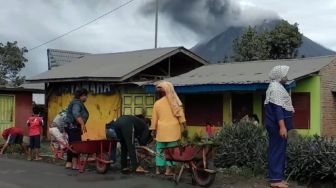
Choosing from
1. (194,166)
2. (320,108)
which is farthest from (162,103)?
(320,108)

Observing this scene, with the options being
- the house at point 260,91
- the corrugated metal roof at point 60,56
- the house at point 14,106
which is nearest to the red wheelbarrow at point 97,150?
the house at point 260,91

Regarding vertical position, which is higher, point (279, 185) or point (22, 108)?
point (22, 108)

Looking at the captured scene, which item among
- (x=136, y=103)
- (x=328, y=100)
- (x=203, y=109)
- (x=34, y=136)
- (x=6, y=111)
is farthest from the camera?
(x=6, y=111)

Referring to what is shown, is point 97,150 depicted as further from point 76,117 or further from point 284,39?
point 284,39

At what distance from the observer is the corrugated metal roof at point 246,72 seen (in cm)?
1758

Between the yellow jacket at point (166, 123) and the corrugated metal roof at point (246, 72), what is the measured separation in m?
7.09

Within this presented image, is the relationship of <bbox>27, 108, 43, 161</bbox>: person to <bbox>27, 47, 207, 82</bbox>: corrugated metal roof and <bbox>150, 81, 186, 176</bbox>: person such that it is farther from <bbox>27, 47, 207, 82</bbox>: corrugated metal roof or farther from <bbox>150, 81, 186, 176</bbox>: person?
<bbox>27, 47, 207, 82</bbox>: corrugated metal roof

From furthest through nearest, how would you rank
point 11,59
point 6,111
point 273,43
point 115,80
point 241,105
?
point 11,59
point 273,43
point 6,111
point 115,80
point 241,105

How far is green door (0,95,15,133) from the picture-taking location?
74.1 feet

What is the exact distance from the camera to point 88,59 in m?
26.4

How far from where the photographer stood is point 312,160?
31.5 ft

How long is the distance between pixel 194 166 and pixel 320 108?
1042 cm

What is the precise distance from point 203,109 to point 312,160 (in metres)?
11.4

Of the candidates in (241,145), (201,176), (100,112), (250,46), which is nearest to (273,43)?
(250,46)
